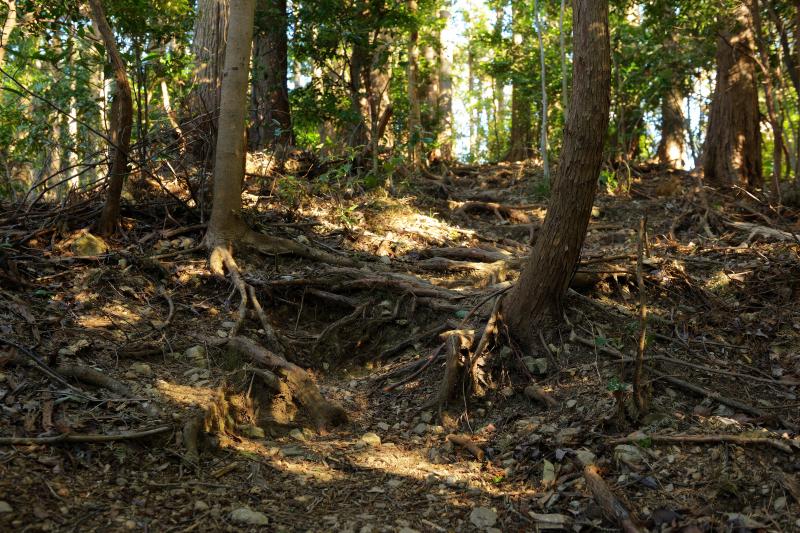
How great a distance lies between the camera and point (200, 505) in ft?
10.8

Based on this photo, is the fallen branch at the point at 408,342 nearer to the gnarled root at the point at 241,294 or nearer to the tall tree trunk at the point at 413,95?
the gnarled root at the point at 241,294

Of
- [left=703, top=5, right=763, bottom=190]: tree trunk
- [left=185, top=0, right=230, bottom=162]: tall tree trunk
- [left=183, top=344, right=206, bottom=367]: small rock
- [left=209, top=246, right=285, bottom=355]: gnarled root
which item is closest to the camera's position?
[left=183, top=344, right=206, bottom=367]: small rock

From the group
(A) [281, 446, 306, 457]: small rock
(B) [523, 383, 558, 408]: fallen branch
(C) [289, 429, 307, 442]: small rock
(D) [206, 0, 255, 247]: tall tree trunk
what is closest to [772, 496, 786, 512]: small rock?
(B) [523, 383, 558, 408]: fallen branch

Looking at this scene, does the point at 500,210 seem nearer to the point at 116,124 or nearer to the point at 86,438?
the point at 116,124

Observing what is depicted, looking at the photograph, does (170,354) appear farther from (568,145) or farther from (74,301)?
(568,145)

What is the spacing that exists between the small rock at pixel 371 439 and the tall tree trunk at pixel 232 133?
2548 millimetres

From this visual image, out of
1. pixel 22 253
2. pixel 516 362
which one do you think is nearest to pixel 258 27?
pixel 22 253

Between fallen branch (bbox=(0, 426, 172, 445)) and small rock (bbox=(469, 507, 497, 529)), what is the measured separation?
183 cm

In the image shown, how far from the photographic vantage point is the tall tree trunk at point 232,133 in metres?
6.14

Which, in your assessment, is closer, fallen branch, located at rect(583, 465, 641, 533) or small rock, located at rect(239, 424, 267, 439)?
fallen branch, located at rect(583, 465, 641, 533)

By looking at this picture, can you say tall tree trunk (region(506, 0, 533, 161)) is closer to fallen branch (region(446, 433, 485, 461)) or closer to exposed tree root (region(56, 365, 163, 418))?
fallen branch (region(446, 433, 485, 461))

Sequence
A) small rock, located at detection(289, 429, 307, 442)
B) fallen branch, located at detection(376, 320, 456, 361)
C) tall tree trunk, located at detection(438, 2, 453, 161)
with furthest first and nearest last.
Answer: tall tree trunk, located at detection(438, 2, 453, 161), fallen branch, located at detection(376, 320, 456, 361), small rock, located at detection(289, 429, 307, 442)

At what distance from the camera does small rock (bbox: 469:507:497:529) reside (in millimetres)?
3414

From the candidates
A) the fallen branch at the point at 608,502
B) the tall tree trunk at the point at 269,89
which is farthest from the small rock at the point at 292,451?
the tall tree trunk at the point at 269,89
